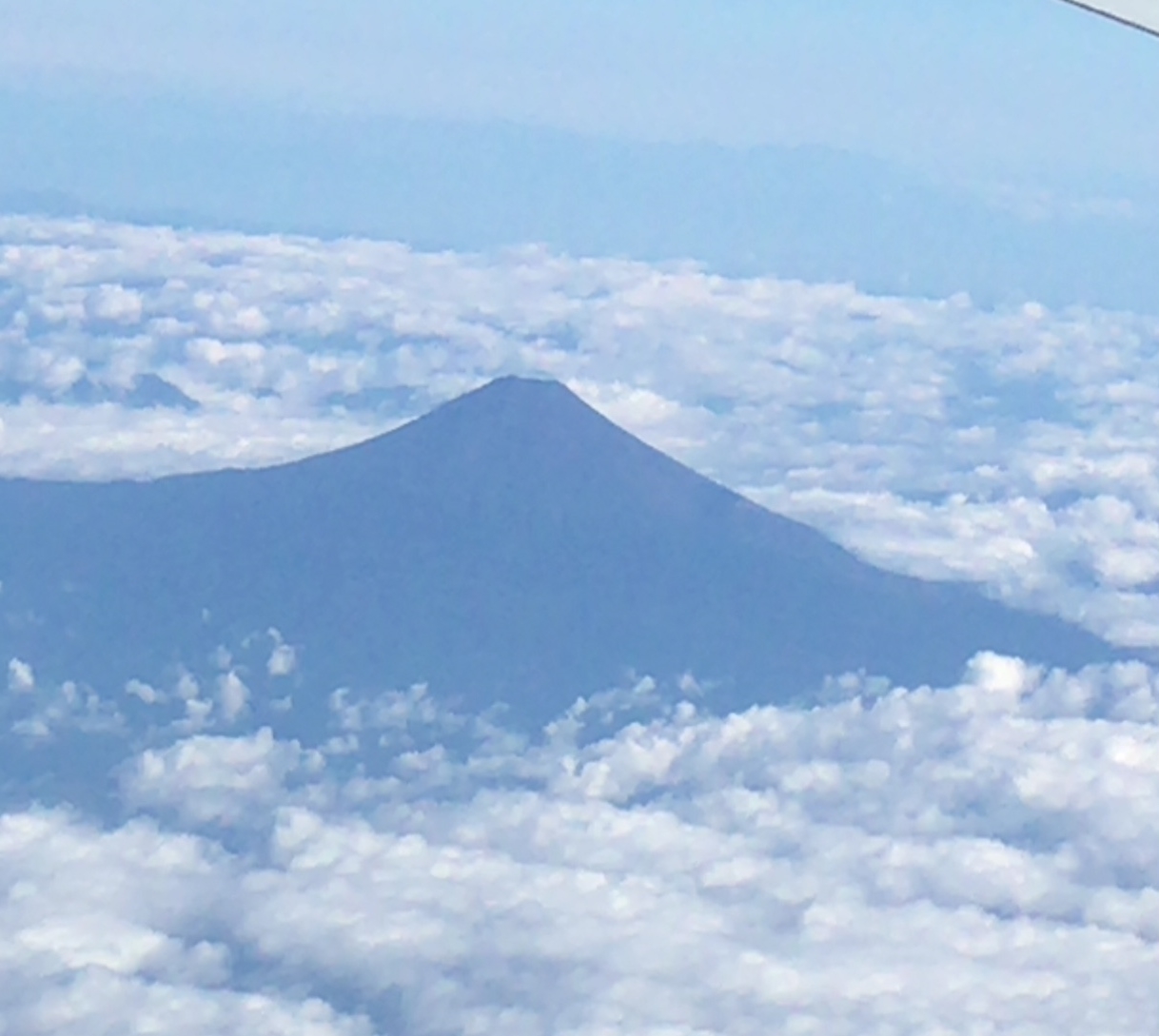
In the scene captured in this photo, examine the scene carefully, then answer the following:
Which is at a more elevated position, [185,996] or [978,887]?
[978,887]

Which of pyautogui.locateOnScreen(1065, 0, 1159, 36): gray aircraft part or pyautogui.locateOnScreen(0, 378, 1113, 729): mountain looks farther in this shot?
pyautogui.locateOnScreen(0, 378, 1113, 729): mountain

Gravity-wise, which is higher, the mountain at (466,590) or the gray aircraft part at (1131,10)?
the gray aircraft part at (1131,10)

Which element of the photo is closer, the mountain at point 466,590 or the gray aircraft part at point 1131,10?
the gray aircraft part at point 1131,10

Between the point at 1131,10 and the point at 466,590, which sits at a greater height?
the point at 1131,10

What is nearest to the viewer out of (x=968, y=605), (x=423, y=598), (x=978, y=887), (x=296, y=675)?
(x=978, y=887)

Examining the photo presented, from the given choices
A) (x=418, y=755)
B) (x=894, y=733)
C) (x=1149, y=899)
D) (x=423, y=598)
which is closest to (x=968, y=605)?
(x=894, y=733)

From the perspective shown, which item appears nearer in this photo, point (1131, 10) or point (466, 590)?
point (1131, 10)

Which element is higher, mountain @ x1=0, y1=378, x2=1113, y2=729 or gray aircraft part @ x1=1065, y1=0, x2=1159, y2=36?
gray aircraft part @ x1=1065, y1=0, x2=1159, y2=36

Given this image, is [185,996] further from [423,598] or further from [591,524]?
[591,524]
